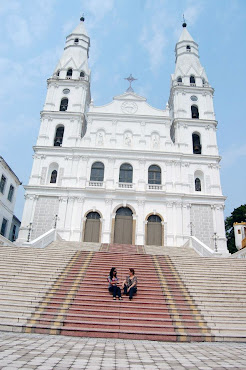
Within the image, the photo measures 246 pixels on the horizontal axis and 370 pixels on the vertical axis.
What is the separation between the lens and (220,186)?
24250mm

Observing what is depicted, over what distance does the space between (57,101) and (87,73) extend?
5045 mm

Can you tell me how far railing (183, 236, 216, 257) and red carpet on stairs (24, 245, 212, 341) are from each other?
180 inches

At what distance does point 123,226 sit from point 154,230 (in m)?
2.58

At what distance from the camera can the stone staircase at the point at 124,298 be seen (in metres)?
7.66

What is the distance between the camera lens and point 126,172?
2480 cm

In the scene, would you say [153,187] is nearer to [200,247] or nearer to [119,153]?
[119,153]

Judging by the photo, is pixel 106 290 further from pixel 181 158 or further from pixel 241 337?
pixel 181 158

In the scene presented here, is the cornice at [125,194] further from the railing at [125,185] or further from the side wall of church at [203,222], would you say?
the railing at [125,185]

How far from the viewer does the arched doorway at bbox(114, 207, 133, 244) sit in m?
22.4

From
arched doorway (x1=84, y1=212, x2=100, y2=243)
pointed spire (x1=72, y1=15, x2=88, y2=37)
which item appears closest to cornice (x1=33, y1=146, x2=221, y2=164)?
arched doorway (x1=84, y1=212, x2=100, y2=243)

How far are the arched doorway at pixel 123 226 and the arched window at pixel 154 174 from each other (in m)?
3.53

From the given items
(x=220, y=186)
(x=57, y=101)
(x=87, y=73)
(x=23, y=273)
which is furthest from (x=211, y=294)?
(x=87, y=73)

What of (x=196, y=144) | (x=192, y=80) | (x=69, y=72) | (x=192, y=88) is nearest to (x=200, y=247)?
(x=196, y=144)

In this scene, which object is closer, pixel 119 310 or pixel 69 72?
pixel 119 310
